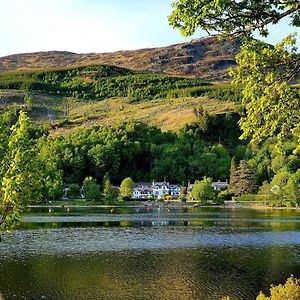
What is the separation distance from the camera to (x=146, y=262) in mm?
44062

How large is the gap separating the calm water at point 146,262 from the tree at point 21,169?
8635 millimetres

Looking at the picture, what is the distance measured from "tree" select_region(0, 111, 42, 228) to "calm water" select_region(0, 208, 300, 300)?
340 inches

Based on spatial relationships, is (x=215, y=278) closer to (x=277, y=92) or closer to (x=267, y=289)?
(x=267, y=289)

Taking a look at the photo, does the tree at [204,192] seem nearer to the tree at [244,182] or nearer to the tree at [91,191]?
the tree at [244,182]

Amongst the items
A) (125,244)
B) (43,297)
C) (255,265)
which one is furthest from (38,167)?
(125,244)

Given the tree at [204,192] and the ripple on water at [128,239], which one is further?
the tree at [204,192]

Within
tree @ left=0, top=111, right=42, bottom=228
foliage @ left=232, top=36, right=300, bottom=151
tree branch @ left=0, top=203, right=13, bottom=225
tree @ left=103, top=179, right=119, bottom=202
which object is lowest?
tree @ left=103, top=179, right=119, bottom=202

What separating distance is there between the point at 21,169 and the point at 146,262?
21.7 meters

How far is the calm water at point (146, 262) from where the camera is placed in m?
33.8

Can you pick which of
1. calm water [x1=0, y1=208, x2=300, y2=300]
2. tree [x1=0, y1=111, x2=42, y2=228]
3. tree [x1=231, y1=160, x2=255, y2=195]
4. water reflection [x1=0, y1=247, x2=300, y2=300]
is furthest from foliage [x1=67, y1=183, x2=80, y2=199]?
tree [x1=0, y1=111, x2=42, y2=228]

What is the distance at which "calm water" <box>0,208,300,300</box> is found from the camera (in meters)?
33.8

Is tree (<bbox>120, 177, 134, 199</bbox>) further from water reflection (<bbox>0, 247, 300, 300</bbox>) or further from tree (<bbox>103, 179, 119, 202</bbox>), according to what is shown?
water reflection (<bbox>0, 247, 300, 300</bbox>)

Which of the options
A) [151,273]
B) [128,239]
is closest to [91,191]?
[128,239]

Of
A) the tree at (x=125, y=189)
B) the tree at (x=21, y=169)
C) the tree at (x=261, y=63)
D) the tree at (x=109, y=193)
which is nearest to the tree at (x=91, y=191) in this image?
the tree at (x=109, y=193)
